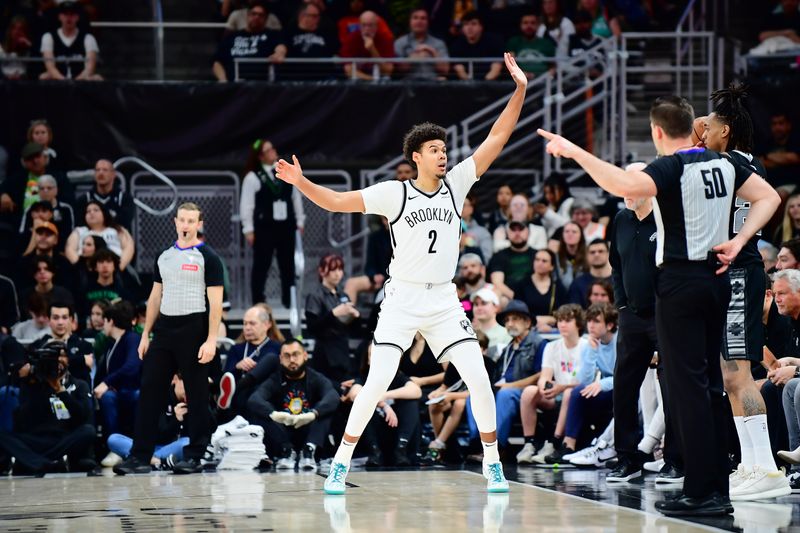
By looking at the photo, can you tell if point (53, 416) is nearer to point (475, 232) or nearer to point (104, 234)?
point (104, 234)

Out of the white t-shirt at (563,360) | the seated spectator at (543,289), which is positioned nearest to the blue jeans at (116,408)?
the white t-shirt at (563,360)

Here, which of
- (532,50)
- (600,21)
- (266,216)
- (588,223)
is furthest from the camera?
Answer: (600,21)

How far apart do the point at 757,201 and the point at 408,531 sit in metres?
2.48

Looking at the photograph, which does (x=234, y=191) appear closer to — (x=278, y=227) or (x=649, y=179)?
(x=278, y=227)

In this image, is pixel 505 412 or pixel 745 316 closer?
pixel 745 316

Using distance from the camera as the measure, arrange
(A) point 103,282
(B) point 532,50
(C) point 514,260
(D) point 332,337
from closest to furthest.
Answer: (D) point 332,337 < (A) point 103,282 < (C) point 514,260 < (B) point 532,50

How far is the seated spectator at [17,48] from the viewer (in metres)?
15.8

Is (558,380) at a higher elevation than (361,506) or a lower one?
higher

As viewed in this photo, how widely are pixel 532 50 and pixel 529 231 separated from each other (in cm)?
338

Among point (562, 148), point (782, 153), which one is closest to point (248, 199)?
point (782, 153)

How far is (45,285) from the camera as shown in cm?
1282

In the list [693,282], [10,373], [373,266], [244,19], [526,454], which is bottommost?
→ [526,454]

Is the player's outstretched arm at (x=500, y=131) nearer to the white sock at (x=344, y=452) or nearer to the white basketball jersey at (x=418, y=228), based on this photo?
the white basketball jersey at (x=418, y=228)

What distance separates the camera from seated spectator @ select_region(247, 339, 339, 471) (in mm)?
11016
